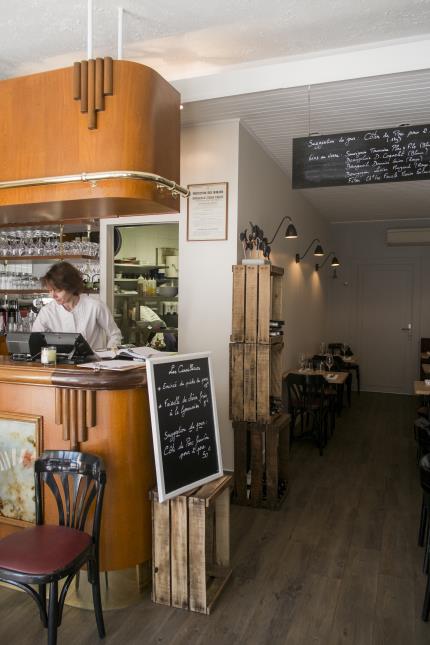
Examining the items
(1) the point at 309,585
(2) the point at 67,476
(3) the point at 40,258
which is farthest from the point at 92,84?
(3) the point at 40,258

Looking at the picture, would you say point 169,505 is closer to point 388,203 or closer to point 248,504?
point 248,504

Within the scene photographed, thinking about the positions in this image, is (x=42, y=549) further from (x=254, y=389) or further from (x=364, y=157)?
(x=364, y=157)

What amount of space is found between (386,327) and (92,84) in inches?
319

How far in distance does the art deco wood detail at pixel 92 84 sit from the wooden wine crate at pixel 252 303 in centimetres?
179

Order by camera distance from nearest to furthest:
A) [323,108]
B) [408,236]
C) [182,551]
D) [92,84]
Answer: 1. [182,551]
2. [92,84]
3. [323,108]
4. [408,236]

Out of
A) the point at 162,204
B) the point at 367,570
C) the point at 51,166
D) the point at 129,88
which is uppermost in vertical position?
the point at 129,88

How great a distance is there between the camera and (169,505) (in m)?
2.75

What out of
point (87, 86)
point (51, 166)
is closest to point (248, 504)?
point (51, 166)

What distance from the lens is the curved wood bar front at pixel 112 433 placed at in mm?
2795

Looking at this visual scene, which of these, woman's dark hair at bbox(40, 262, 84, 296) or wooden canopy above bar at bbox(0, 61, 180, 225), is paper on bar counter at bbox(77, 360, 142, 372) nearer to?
wooden canopy above bar at bbox(0, 61, 180, 225)

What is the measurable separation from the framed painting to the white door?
8066 millimetres

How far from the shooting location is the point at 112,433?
2.80 meters

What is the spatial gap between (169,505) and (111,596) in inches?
24.5

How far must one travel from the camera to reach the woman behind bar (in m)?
3.96
